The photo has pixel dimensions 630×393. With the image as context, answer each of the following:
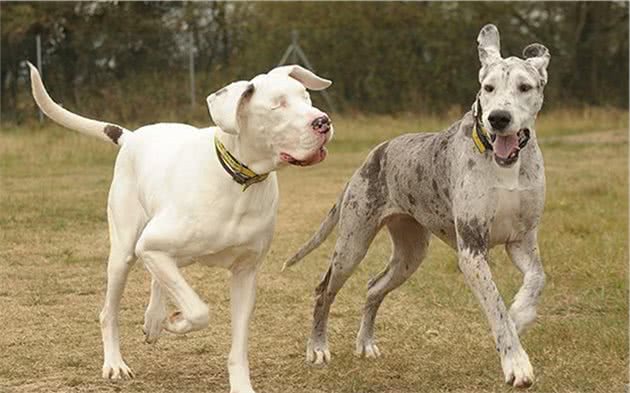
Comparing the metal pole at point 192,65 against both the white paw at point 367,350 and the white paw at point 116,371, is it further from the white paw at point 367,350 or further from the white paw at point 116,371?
the white paw at point 116,371

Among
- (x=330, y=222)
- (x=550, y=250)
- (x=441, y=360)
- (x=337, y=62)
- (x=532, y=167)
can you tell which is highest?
(x=532, y=167)

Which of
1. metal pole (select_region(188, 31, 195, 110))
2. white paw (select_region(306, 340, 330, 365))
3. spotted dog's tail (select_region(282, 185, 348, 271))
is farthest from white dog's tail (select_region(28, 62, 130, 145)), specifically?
metal pole (select_region(188, 31, 195, 110))

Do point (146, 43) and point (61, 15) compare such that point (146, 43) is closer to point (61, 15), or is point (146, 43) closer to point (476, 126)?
point (61, 15)

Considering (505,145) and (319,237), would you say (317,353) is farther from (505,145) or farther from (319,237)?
(505,145)

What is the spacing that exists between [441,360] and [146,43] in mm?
22815

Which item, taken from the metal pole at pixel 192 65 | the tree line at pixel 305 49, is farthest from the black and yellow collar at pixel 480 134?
the metal pole at pixel 192 65

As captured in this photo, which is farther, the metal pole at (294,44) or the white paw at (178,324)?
the metal pole at (294,44)

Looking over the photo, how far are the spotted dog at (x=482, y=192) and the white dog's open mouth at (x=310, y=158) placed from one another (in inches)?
32.0

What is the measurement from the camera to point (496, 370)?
24.2ft

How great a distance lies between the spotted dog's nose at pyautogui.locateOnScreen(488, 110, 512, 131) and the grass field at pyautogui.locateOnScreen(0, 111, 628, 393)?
1479 mm

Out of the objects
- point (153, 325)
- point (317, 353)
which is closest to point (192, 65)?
point (317, 353)

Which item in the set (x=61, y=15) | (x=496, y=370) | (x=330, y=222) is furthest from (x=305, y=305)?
(x=61, y=15)

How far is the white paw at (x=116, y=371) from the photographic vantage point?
7.14m

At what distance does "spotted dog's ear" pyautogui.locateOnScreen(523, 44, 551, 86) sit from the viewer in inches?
256
